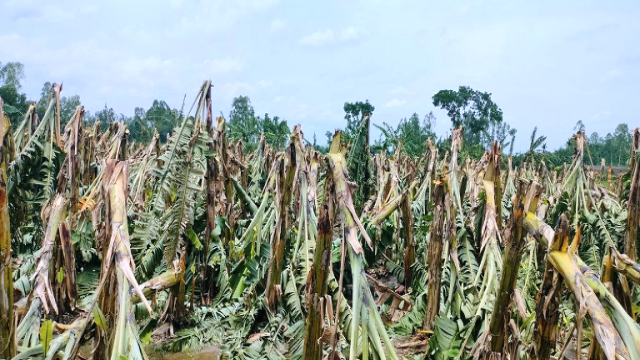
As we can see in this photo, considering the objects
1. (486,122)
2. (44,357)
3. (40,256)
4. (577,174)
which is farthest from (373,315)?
(486,122)

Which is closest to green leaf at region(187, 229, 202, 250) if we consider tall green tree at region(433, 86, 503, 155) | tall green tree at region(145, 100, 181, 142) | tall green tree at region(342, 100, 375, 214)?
tall green tree at region(145, 100, 181, 142)

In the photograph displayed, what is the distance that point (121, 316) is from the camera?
116 cm

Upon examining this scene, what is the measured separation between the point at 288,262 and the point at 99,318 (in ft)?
7.58

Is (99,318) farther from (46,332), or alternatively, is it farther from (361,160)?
(361,160)

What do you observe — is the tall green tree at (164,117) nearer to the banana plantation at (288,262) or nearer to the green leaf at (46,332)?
the banana plantation at (288,262)

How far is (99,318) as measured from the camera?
4.13 ft

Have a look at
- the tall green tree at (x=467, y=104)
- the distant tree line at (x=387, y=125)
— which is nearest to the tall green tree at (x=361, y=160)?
the distant tree line at (x=387, y=125)

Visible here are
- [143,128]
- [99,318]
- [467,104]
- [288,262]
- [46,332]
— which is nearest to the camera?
[99,318]

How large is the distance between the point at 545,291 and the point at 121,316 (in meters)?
1.12

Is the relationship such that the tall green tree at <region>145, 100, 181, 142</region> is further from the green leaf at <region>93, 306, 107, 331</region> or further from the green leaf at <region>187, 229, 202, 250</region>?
the green leaf at <region>93, 306, 107, 331</region>

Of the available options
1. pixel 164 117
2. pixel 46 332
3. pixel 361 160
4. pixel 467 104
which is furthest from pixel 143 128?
pixel 467 104

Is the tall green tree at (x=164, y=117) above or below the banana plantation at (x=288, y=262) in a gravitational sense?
above

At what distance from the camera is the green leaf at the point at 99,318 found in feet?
4.10

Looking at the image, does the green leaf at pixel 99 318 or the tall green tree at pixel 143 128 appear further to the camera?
the tall green tree at pixel 143 128
